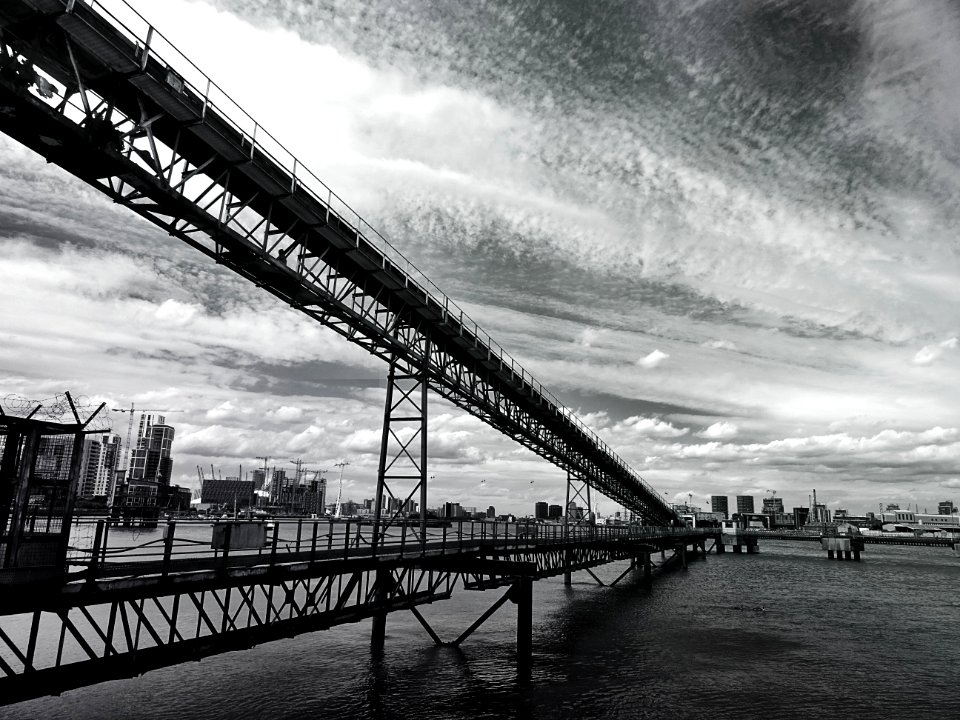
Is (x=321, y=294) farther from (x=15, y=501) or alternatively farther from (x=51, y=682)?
(x=51, y=682)

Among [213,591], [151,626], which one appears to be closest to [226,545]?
[213,591]

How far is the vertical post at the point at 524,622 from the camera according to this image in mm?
27656

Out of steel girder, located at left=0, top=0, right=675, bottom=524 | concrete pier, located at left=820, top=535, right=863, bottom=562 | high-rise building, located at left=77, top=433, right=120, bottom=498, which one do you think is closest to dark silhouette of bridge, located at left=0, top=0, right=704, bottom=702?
steel girder, located at left=0, top=0, right=675, bottom=524

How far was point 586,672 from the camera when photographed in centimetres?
2820

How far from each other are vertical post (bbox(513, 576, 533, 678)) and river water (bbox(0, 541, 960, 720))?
2.92 feet

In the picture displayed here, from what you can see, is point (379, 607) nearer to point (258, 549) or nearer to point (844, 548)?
point (258, 549)

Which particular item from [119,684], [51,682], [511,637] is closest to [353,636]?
[511,637]

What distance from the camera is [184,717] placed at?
20.9 meters

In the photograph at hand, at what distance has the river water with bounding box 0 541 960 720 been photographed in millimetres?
22625

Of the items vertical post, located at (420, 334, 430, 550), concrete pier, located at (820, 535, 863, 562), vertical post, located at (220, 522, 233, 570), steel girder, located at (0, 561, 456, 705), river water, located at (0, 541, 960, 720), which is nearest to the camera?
steel girder, located at (0, 561, 456, 705)

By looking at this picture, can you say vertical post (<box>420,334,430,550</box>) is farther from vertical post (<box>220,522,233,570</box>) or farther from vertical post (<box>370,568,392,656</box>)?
vertical post (<box>220,522,233,570</box>)

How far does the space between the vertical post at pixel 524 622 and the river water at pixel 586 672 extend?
89 centimetres

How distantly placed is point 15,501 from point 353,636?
25.5 m

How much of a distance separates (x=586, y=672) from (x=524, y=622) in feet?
12.3
